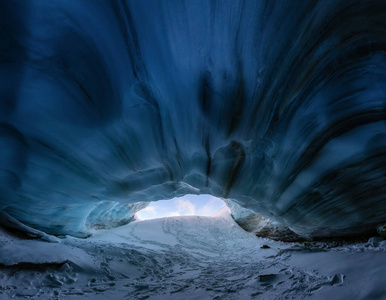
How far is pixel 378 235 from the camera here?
10.1 feet

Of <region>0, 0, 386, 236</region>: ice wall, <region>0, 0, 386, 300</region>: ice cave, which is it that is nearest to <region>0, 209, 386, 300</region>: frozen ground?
<region>0, 0, 386, 300</region>: ice cave

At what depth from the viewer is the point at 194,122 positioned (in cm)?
278

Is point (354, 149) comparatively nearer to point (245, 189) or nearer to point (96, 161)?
point (245, 189)

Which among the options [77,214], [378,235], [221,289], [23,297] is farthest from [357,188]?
[77,214]

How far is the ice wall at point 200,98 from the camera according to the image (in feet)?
5.90

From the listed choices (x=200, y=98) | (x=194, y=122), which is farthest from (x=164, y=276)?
(x=200, y=98)

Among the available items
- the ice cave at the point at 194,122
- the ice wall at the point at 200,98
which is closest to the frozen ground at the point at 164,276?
the ice cave at the point at 194,122

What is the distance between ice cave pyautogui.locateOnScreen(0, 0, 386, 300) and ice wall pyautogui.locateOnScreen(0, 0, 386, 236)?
0.02 m

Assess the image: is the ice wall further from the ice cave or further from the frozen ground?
the frozen ground

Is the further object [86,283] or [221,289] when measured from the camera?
[86,283]

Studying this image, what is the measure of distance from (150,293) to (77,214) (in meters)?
3.97

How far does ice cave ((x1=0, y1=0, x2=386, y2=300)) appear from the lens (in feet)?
5.87

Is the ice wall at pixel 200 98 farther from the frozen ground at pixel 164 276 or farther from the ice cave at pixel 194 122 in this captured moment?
the frozen ground at pixel 164 276

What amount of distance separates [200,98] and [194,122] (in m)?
0.44
